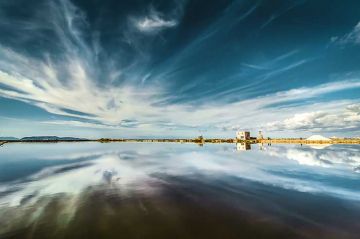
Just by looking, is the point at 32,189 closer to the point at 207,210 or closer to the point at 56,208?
the point at 56,208

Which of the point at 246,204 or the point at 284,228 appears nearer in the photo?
the point at 284,228

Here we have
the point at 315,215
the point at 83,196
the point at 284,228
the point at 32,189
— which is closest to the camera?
the point at 284,228

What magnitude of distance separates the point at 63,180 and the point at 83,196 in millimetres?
6781

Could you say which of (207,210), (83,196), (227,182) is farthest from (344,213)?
(83,196)

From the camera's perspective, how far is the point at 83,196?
50.0 feet

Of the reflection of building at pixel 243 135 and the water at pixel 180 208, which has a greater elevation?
the reflection of building at pixel 243 135

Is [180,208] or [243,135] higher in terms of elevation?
[243,135]

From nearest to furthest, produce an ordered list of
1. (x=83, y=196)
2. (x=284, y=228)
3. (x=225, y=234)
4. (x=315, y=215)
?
1. (x=225, y=234)
2. (x=284, y=228)
3. (x=315, y=215)
4. (x=83, y=196)

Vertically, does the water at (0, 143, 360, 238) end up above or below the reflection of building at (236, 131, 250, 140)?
below

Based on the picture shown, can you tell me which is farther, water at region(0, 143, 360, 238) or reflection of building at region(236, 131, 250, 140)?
reflection of building at region(236, 131, 250, 140)

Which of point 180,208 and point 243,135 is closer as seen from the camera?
point 180,208

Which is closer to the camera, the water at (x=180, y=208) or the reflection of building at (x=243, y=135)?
the water at (x=180, y=208)

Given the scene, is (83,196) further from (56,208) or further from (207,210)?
(207,210)

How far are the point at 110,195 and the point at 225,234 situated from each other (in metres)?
8.91
